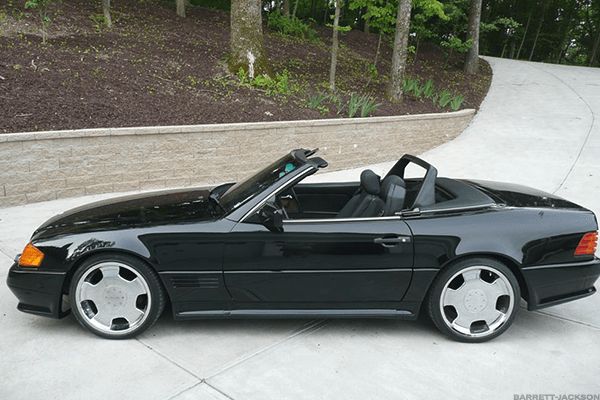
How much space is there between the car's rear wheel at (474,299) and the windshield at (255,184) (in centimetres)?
132

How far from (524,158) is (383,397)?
8.00 m

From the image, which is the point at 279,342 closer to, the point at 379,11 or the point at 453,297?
the point at 453,297

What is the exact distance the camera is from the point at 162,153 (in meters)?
7.54

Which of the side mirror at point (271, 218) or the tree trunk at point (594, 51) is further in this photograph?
the tree trunk at point (594, 51)

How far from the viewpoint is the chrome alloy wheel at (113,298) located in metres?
3.52

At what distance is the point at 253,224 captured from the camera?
3.56m

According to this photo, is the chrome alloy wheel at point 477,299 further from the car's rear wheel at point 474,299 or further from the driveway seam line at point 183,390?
the driveway seam line at point 183,390

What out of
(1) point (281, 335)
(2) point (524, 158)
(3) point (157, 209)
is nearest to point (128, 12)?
(2) point (524, 158)

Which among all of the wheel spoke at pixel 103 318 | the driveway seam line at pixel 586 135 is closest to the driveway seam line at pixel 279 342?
the wheel spoke at pixel 103 318

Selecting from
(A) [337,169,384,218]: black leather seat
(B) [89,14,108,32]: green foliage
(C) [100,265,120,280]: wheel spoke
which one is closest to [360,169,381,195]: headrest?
(A) [337,169,384,218]: black leather seat

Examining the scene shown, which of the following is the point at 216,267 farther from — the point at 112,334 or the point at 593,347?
the point at 593,347

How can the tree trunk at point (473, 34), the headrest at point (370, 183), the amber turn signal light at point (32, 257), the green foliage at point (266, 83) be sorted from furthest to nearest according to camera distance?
1. the tree trunk at point (473, 34)
2. the green foliage at point (266, 83)
3. the headrest at point (370, 183)
4. the amber turn signal light at point (32, 257)

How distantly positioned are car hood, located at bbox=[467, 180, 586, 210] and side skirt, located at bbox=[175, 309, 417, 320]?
1.14 metres

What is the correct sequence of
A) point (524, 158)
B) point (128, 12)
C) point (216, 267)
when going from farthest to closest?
point (128, 12) < point (524, 158) < point (216, 267)
